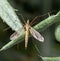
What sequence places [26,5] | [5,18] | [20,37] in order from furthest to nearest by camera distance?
[26,5] < [5,18] < [20,37]

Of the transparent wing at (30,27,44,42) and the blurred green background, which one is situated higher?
the transparent wing at (30,27,44,42)

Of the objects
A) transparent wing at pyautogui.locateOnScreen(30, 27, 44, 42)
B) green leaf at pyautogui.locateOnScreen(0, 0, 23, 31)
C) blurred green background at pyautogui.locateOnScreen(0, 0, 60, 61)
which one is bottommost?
blurred green background at pyautogui.locateOnScreen(0, 0, 60, 61)

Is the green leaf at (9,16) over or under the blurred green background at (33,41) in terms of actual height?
over

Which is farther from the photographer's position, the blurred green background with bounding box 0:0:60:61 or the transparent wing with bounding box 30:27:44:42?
the blurred green background with bounding box 0:0:60:61

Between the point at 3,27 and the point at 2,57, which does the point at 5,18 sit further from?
the point at 2,57

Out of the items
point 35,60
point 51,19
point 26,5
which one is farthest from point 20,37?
point 26,5

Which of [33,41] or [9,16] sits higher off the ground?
[9,16]

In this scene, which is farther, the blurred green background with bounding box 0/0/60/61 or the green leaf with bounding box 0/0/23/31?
the blurred green background with bounding box 0/0/60/61

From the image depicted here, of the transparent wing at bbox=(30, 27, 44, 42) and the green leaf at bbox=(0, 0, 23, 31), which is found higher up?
the green leaf at bbox=(0, 0, 23, 31)
